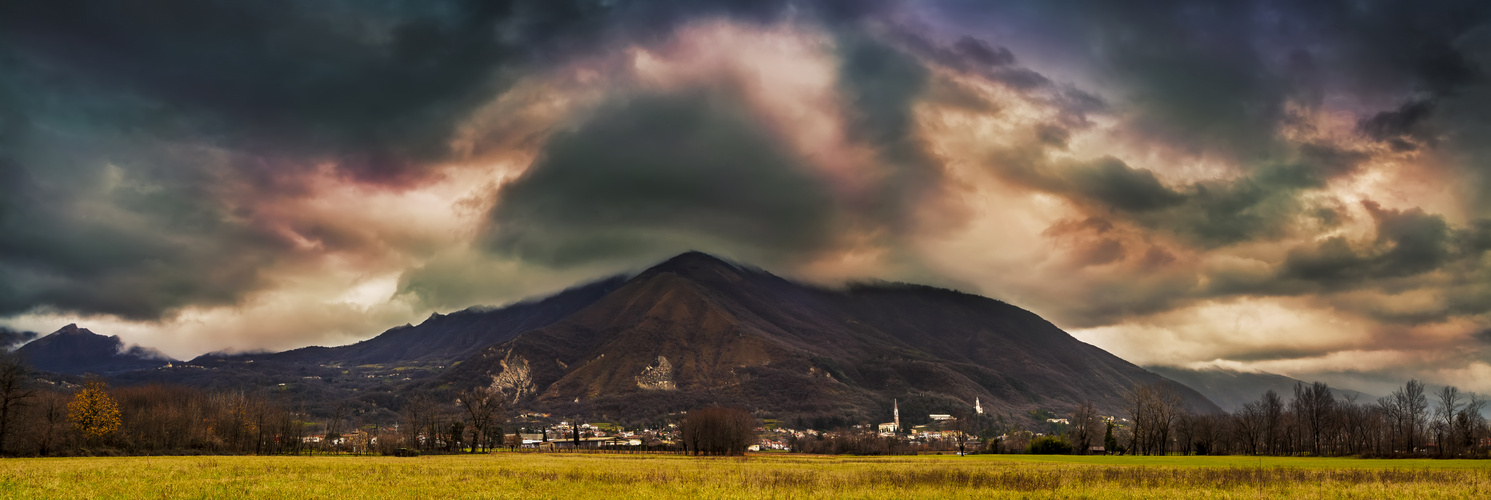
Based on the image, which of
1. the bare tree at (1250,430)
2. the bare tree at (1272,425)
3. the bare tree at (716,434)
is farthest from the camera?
the bare tree at (1272,425)

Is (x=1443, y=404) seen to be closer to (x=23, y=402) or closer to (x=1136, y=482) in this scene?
(x=1136, y=482)

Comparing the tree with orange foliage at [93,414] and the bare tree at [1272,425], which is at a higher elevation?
the tree with orange foliage at [93,414]

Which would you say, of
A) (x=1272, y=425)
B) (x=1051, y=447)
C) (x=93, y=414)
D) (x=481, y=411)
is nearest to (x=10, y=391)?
(x=93, y=414)

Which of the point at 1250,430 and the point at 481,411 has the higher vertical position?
the point at 481,411

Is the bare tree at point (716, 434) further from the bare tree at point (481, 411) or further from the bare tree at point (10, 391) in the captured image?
the bare tree at point (10, 391)

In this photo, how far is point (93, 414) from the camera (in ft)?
375

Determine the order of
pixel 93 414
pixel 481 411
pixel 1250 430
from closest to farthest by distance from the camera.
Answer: pixel 93 414 < pixel 481 411 < pixel 1250 430

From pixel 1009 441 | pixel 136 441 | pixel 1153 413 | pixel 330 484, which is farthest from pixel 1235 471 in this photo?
pixel 136 441

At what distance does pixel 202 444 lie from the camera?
402 ft

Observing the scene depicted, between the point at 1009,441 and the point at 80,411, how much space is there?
177971 millimetres

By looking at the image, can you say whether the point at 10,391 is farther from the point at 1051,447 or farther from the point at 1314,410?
the point at 1314,410

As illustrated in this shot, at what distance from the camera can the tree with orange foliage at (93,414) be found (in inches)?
4365

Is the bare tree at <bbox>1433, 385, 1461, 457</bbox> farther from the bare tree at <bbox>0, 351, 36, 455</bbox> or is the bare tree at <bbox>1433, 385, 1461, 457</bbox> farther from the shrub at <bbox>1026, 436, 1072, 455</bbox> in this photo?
the bare tree at <bbox>0, 351, 36, 455</bbox>

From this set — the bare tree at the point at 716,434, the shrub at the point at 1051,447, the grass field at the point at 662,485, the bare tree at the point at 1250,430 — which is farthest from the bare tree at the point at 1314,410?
the grass field at the point at 662,485
